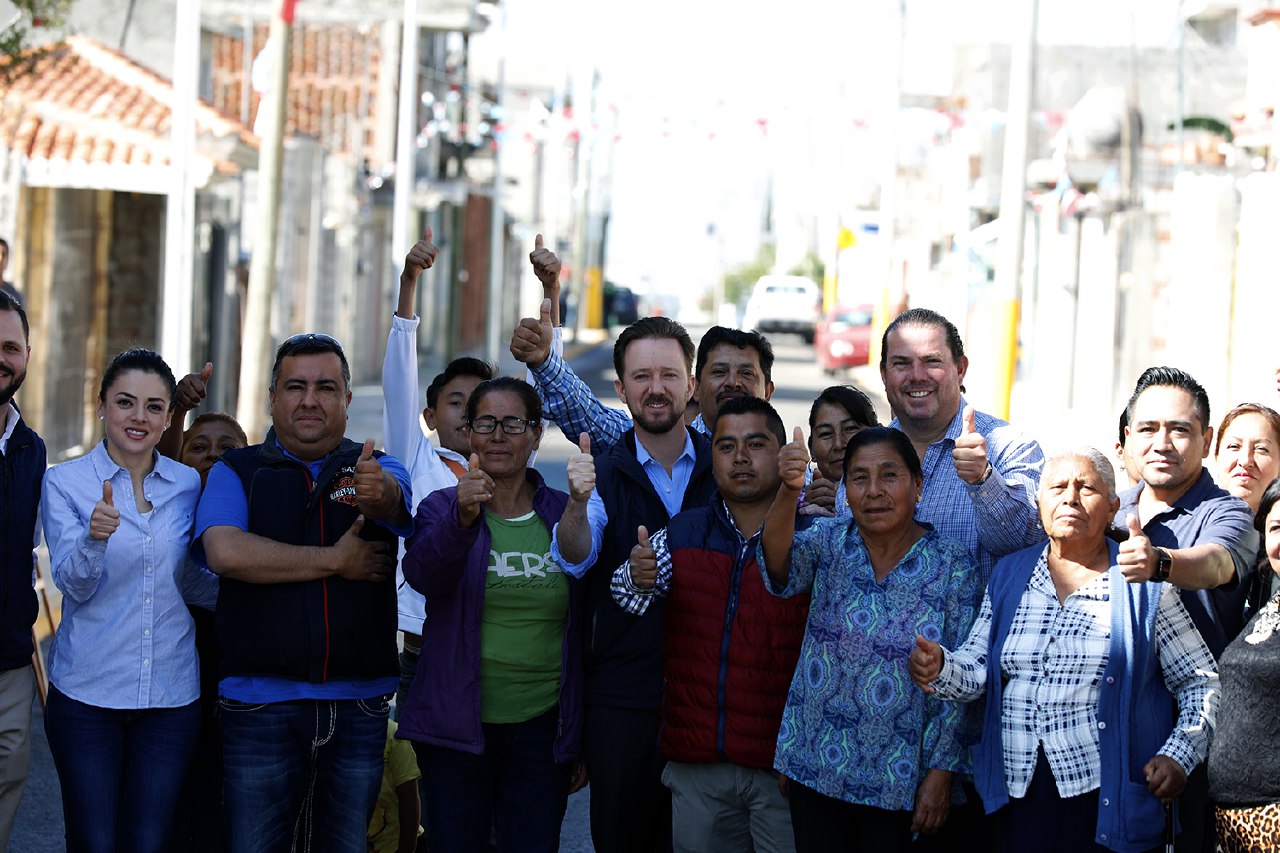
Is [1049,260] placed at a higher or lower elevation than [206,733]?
higher

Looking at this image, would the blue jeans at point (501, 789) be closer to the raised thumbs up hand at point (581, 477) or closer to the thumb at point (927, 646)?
the raised thumbs up hand at point (581, 477)

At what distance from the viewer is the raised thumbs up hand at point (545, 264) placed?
6.06 meters

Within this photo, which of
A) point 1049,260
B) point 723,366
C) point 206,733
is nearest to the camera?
point 206,733

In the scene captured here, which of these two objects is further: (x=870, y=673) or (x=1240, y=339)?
(x=1240, y=339)

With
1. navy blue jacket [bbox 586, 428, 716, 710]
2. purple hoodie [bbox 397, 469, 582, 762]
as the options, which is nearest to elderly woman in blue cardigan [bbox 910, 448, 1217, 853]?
navy blue jacket [bbox 586, 428, 716, 710]

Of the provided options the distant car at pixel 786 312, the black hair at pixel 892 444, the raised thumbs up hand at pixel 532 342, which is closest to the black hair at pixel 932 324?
the black hair at pixel 892 444

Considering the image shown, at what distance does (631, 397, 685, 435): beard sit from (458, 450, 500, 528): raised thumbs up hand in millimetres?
794

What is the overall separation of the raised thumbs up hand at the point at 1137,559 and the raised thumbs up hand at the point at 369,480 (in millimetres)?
2051

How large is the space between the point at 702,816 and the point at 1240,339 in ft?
38.7

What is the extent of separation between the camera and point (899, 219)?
2181 inches

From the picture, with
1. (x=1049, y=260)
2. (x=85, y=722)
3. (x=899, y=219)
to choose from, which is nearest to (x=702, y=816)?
(x=85, y=722)

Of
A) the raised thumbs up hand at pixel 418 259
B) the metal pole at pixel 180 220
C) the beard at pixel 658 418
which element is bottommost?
the beard at pixel 658 418

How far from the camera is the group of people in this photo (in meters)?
4.71

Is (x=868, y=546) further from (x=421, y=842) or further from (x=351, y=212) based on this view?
(x=351, y=212)
